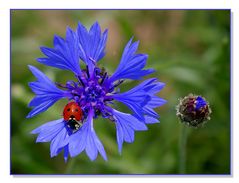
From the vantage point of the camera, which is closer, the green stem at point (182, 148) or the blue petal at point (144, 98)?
the blue petal at point (144, 98)

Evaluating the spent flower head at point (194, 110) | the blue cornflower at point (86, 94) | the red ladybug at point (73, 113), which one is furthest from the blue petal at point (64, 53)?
the spent flower head at point (194, 110)

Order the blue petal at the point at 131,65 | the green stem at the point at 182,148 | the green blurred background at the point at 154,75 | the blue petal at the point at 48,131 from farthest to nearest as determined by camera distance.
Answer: the green blurred background at the point at 154,75 → the green stem at the point at 182,148 → the blue petal at the point at 48,131 → the blue petal at the point at 131,65

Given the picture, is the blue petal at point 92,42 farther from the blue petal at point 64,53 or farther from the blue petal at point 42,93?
the blue petal at point 42,93

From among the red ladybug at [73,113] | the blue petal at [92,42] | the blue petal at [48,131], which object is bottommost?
the blue petal at [48,131]

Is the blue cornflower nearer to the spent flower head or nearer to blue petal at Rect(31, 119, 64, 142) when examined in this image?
blue petal at Rect(31, 119, 64, 142)

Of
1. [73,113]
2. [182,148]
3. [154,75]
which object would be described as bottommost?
[182,148]

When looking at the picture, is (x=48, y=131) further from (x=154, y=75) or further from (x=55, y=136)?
(x=154, y=75)

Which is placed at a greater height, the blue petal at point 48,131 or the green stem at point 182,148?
the blue petal at point 48,131

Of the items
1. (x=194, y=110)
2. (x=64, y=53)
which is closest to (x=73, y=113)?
(x=64, y=53)
